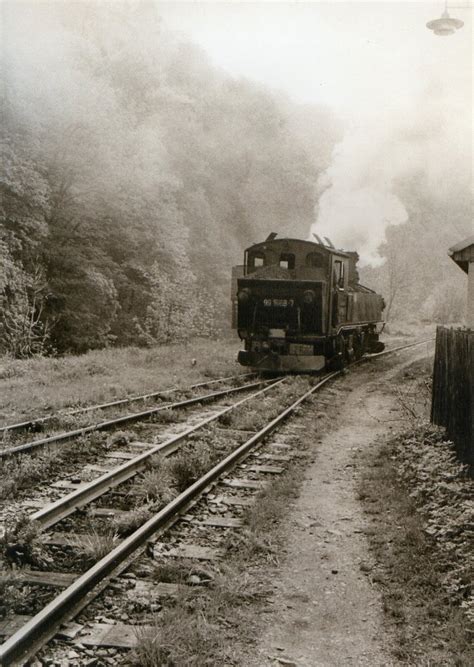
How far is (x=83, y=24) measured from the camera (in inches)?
924

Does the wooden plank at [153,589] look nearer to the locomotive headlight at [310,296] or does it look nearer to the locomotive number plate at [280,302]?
the locomotive headlight at [310,296]

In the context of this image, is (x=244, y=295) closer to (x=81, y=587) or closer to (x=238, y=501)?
(x=238, y=501)

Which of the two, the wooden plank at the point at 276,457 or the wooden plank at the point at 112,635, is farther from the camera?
the wooden plank at the point at 276,457

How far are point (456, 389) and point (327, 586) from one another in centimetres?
339

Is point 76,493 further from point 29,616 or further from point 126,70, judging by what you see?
point 126,70

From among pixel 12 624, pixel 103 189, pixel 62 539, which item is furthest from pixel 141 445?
pixel 103 189

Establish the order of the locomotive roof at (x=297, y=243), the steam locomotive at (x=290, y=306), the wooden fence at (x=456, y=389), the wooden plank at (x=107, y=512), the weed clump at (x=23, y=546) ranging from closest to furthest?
the weed clump at (x=23, y=546), the wooden plank at (x=107, y=512), the wooden fence at (x=456, y=389), the steam locomotive at (x=290, y=306), the locomotive roof at (x=297, y=243)

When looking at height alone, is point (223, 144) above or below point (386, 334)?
above

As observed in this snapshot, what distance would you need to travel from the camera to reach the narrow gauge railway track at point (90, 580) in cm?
337

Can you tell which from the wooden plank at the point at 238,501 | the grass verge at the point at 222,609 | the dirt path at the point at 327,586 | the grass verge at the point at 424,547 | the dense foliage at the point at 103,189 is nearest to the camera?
the grass verge at the point at 222,609

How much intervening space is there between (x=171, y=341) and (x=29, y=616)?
69.9ft

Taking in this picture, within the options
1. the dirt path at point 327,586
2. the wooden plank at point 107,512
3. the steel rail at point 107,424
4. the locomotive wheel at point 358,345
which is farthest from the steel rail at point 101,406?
the locomotive wheel at point 358,345

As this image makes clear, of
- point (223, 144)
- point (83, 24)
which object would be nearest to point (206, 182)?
point (223, 144)

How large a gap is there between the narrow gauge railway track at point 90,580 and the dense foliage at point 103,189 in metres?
11.5
